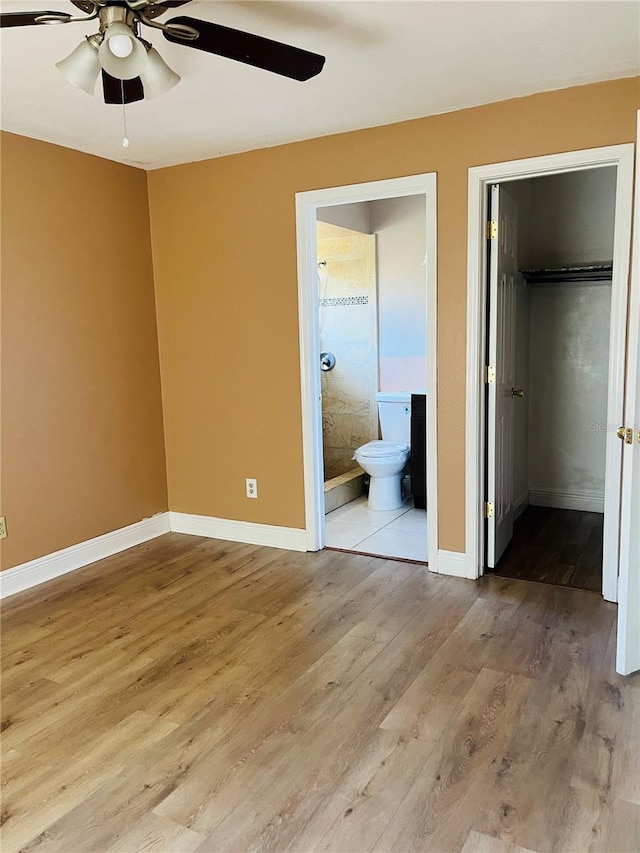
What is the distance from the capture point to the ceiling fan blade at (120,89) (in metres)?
2.14

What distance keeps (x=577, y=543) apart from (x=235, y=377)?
238cm

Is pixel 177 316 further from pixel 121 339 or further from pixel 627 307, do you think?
pixel 627 307

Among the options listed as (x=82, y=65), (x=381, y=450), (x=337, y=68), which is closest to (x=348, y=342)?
(x=381, y=450)

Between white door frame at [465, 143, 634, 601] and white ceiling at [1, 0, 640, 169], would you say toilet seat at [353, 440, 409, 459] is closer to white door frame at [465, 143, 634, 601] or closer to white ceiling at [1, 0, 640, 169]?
white door frame at [465, 143, 634, 601]

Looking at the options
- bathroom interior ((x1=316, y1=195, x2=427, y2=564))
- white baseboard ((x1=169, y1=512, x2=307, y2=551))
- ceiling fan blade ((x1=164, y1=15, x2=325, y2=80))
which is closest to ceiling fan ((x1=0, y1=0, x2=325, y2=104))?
ceiling fan blade ((x1=164, y1=15, x2=325, y2=80))

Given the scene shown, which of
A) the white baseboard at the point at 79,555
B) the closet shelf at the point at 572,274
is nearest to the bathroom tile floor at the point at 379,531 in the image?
the white baseboard at the point at 79,555

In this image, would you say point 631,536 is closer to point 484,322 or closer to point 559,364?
point 484,322

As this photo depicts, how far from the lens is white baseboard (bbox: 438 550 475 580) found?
11.2 ft

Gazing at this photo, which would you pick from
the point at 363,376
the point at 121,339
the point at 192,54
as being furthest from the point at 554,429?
the point at 192,54

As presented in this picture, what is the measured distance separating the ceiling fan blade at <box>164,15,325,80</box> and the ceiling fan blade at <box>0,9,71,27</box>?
0.94 ft

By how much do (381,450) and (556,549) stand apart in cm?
145

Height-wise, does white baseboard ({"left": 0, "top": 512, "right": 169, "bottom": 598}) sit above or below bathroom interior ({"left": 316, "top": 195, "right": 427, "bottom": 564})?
below

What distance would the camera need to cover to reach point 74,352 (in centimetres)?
367

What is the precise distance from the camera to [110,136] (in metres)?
3.37
